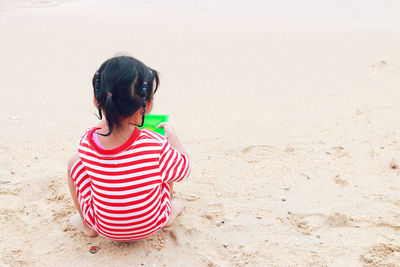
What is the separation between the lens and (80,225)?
225 cm

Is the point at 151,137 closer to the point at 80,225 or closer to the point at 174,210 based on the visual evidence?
the point at 174,210

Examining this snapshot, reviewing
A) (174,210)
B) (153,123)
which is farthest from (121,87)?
(174,210)

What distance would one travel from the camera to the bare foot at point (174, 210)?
90.3 inches

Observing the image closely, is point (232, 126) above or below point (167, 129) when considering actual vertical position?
below

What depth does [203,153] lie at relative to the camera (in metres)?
3.17

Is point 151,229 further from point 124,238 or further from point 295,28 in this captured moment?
point 295,28

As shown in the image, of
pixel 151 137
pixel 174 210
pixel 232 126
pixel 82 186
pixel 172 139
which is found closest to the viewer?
pixel 151 137

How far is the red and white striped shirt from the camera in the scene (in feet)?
6.18

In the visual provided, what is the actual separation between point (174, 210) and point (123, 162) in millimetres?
592

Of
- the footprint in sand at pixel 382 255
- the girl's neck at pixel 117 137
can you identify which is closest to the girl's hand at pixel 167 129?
the girl's neck at pixel 117 137

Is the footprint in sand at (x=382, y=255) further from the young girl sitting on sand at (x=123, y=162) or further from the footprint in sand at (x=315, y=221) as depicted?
the young girl sitting on sand at (x=123, y=162)

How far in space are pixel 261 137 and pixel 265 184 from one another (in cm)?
75

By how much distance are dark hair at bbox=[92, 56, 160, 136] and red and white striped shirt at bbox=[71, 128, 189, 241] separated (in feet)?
0.56

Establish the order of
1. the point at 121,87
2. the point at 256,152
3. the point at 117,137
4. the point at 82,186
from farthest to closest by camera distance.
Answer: the point at 256,152, the point at 82,186, the point at 117,137, the point at 121,87
